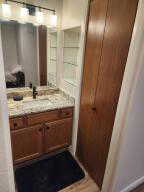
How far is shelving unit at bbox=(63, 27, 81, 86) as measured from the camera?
6.71 ft

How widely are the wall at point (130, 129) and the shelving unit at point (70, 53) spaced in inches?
40.0

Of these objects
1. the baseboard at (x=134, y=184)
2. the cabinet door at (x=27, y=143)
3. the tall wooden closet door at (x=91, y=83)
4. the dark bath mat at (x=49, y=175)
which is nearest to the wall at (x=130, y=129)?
the baseboard at (x=134, y=184)

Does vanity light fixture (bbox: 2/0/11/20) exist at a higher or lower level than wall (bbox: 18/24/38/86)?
higher

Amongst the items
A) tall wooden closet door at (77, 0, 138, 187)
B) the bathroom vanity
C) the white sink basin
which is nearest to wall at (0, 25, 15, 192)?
the bathroom vanity

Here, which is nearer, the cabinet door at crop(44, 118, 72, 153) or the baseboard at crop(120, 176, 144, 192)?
the baseboard at crop(120, 176, 144, 192)

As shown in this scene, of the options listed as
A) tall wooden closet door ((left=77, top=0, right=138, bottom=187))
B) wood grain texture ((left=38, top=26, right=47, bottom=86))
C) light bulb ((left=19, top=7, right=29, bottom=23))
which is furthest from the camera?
wood grain texture ((left=38, top=26, right=47, bottom=86))

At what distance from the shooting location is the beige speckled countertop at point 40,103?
1.62 metres

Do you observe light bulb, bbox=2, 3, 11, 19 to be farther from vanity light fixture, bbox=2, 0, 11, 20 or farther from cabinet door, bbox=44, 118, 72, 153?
cabinet door, bbox=44, 118, 72, 153

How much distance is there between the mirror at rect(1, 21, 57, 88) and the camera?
1.80 meters

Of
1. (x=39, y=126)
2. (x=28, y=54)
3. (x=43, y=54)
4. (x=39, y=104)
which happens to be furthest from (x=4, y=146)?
(x=43, y=54)

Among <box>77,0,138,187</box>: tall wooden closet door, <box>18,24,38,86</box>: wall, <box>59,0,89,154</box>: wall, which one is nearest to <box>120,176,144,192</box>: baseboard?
<box>77,0,138,187</box>: tall wooden closet door

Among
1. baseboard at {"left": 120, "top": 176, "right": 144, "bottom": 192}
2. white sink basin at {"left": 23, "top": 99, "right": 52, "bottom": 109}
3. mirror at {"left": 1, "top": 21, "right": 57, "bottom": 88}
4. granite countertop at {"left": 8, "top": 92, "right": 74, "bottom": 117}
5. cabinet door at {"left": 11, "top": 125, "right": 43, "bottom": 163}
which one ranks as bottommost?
baseboard at {"left": 120, "top": 176, "right": 144, "bottom": 192}

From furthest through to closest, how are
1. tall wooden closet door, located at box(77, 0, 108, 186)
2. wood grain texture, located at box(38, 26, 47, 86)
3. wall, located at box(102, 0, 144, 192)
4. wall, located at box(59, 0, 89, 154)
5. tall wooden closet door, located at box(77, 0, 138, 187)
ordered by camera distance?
wood grain texture, located at box(38, 26, 47, 86), wall, located at box(59, 0, 89, 154), tall wooden closet door, located at box(77, 0, 108, 186), tall wooden closet door, located at box(77, 0, 138, 187), wall, located at box(102, 0, 144, 192)

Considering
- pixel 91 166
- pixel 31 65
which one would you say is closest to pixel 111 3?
pixel 31 65
